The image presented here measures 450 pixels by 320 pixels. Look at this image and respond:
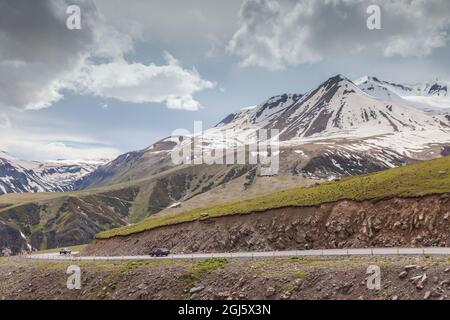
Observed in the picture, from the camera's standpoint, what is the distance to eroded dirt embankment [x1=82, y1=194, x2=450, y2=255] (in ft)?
221

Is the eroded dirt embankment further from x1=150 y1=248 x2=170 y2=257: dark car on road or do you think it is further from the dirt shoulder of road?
the dirt shoulder of road

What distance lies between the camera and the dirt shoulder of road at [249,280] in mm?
41562

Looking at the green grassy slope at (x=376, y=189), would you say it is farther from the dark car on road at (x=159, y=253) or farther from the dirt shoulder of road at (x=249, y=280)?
the dirt shoulder of road at (x=249, y=280)

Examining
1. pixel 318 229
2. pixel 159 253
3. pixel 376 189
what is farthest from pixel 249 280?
pixel 376 189

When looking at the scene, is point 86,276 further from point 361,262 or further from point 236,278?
point 361,262

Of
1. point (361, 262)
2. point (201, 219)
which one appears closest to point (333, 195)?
point (201, 219)

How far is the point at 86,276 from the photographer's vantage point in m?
68.6

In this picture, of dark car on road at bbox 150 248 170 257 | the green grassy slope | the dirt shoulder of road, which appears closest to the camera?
the dirt shoulder of road

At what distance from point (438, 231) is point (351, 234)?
43.9ft

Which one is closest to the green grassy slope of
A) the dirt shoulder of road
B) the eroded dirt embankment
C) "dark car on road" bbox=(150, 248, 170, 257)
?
the eroded dirt embankment

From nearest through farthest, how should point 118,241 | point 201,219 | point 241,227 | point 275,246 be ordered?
point 275,246 < point 241,227 < point 201,219 < point 118,241

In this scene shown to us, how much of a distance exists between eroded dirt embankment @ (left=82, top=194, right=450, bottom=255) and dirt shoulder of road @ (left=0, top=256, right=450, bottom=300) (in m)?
16.1

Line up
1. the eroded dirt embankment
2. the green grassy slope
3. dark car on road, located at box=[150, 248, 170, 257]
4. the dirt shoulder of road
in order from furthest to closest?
dark car on road, located at box=[150, 248, 170, 257] → the green grassy slope → the eroded dirt embankment → the dirt shoulder of road

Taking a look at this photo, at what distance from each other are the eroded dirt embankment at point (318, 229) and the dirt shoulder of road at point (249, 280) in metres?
16.1
